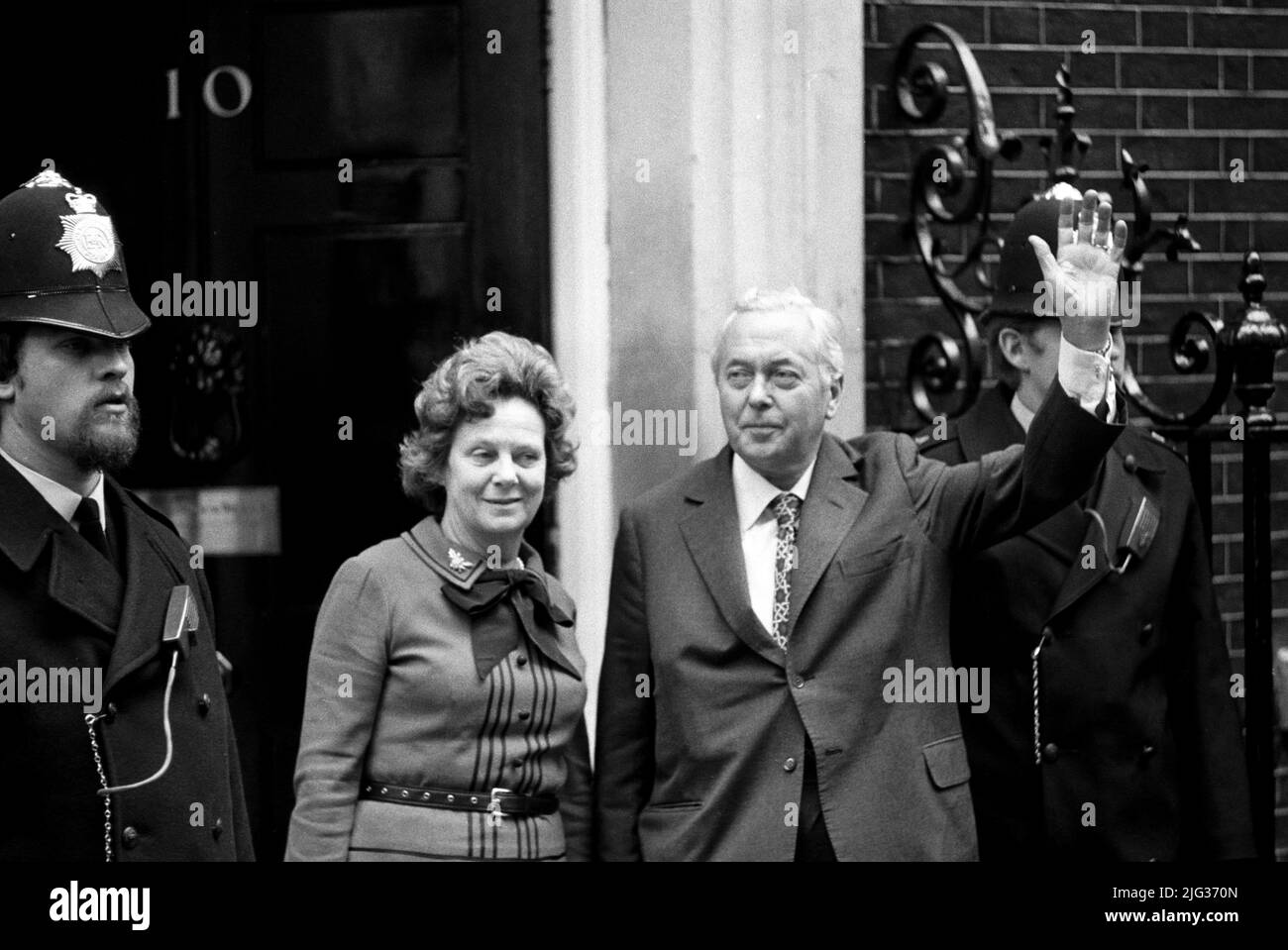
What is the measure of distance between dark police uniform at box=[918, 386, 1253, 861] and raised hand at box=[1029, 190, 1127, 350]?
542mm

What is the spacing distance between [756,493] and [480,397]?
0.65 metres

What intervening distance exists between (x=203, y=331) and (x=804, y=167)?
1.91m

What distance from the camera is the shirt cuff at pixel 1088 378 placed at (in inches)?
151

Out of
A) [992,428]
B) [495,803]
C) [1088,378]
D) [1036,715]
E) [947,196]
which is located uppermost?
[947,196]

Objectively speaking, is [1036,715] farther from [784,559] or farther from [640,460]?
[640,460]

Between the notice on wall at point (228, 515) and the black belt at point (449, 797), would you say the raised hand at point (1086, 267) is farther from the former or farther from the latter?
the notice on wall at point (228, 515)

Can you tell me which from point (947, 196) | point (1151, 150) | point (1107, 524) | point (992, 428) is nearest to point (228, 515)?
point (947, 196)

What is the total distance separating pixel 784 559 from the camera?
407 cm

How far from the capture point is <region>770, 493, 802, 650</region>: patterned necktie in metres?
4.01

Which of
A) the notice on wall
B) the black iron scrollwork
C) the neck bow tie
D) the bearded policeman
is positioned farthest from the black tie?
the black iron scrollwork

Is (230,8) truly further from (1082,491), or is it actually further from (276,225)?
(1082,491)

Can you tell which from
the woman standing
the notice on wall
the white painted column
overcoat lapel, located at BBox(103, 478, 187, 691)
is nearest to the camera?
overcoat lapel, located at BBox(103, 478, 187, 691)

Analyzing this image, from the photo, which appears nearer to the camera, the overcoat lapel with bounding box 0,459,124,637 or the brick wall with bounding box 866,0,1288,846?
the overcoat lapel with bounding box 0,459,124,637

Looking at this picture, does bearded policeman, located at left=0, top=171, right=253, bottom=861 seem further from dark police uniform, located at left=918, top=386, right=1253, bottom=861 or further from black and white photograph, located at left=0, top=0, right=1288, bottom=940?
dark police uniform, located at left=918, top=386, right=1253, bottom=861
